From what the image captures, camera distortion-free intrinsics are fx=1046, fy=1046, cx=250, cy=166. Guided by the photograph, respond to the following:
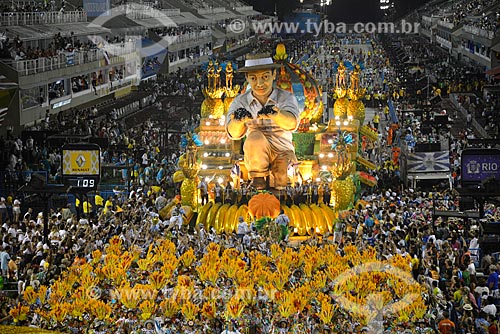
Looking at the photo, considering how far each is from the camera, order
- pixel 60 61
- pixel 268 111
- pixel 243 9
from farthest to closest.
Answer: pixel 243 9
pixel 60 61
pixel 268 111

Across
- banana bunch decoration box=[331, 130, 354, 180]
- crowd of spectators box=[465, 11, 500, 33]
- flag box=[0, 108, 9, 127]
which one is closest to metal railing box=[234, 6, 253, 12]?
crowd of spectators box=[465, 11, 500, 33]

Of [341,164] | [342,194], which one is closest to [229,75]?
[341,164]

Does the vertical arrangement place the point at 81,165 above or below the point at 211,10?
below

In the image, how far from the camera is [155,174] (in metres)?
31.1

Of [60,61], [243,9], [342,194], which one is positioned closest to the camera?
[342,194]

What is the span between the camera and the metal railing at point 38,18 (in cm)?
3975

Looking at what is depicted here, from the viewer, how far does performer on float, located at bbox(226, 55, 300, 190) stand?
24.9 m

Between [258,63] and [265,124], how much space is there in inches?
60.9

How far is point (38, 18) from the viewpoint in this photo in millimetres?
43000

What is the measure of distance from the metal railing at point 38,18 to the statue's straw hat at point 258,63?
16.4 m

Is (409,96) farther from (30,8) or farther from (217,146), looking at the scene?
(217,146)

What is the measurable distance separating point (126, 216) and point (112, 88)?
2530 cm

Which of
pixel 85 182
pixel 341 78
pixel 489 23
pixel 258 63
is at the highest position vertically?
pixel 489 23

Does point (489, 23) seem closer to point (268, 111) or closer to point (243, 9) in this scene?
point (268, 111)
